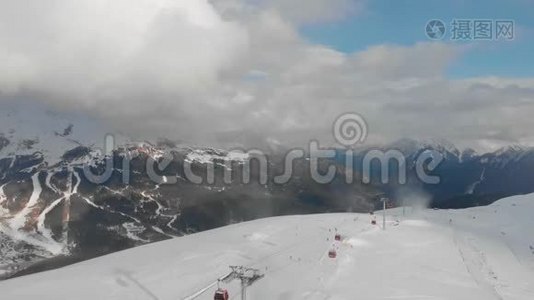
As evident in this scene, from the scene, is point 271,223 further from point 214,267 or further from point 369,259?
point 214,267

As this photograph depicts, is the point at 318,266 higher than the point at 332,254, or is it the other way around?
the point at 332,254

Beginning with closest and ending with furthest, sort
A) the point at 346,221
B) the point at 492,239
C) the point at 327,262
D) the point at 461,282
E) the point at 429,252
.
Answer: the point at 461,282
the point at 327,262
the point at 429,252
the point at 492,239
the point at 346,221

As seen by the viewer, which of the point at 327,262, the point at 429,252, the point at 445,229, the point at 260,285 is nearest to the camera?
the point at 260,285

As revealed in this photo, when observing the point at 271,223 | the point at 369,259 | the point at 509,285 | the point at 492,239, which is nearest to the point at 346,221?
the point at 271,223

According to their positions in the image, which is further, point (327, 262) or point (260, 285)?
point (327, 262)

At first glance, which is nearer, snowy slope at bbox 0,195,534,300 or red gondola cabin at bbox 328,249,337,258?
snowy slope at bbox 0,195,534,300

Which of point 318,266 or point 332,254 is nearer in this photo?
point 318,266

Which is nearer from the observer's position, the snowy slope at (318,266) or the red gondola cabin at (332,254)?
the snowy slope at (318,266)
